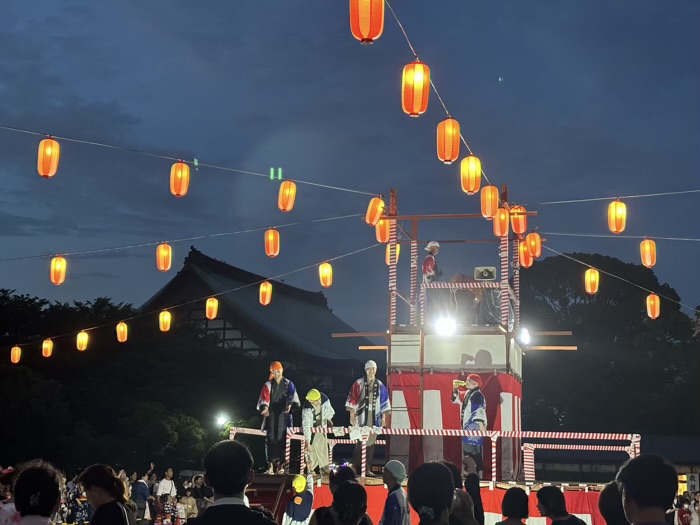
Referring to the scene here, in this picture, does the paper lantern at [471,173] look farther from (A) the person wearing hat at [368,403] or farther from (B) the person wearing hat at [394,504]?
(B) the person wearing hat at [394,504]

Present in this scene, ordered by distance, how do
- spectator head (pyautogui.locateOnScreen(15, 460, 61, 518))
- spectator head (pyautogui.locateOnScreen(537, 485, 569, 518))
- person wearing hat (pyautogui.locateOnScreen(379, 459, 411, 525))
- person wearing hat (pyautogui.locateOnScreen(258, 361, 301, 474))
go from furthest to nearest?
person wearing hat (pyautogui.locateOnScreen(258, 361, 301, 474)) < person wearing hat (pyautogui.locateOnScreen(379, 459, 411, 525)) < spectator head (pyautogui.locateOnScreen(537, 485, 569, 518)) < spectator head (pyautogui.locateOnScreen(15, 460, 61, 518))

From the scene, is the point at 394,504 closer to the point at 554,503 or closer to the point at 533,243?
the point at 554,503

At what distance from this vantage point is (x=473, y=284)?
63.5ft

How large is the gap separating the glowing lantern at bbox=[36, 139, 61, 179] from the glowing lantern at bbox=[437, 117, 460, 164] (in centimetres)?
750

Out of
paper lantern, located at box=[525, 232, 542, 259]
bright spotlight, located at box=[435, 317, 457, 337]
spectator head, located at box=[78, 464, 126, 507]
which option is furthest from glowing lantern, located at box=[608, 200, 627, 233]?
spectator head, located at box=[78, 464, 126, 507]

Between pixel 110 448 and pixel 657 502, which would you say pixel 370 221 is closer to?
pixel 110 448

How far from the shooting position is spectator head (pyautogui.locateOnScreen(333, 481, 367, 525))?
635 centimetres

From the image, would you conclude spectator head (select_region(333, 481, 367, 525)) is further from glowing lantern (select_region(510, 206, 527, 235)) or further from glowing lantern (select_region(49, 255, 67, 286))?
glowing lantern (select_region(49, 255, 67, 286))

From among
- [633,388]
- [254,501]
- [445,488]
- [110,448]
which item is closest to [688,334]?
[633,388]

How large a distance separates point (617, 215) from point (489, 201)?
326 centimetres

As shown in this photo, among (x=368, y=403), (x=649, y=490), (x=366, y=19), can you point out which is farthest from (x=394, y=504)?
(x=368, y=403)

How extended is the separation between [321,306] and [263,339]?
1281 centimetres

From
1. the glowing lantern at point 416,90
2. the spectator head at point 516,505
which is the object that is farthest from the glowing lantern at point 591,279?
the spectator head at point 516,505

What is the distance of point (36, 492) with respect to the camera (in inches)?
199
